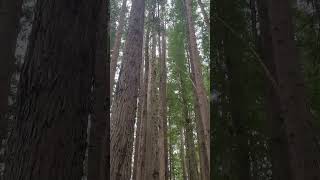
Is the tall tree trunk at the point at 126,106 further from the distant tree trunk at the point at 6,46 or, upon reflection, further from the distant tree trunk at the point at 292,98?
the distant tree trunk at the point at 292,98

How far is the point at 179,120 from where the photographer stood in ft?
56.5

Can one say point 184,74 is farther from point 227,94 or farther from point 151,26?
point 227,94

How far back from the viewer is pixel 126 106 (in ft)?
17.4

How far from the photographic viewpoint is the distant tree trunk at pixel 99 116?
2373mm

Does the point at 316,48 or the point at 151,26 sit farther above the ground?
the point at 151,26

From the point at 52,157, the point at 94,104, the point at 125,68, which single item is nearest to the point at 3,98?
the point at 94,104

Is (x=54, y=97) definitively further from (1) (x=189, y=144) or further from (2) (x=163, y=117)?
(1) (x=189, y=144)

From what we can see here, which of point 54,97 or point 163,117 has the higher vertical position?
point 163,117

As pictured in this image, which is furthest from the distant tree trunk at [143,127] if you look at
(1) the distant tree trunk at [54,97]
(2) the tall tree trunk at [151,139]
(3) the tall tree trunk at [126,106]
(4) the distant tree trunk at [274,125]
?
(1) the distant tree trunk at [54,97]

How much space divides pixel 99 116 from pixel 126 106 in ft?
9.15

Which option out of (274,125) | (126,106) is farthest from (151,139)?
(274,125)

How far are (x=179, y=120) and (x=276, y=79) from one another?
15.4 meters

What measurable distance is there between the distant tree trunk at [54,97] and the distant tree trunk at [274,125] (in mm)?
897

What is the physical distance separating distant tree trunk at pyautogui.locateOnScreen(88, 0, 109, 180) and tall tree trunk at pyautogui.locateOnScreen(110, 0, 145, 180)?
Answer: 84.2 inches
